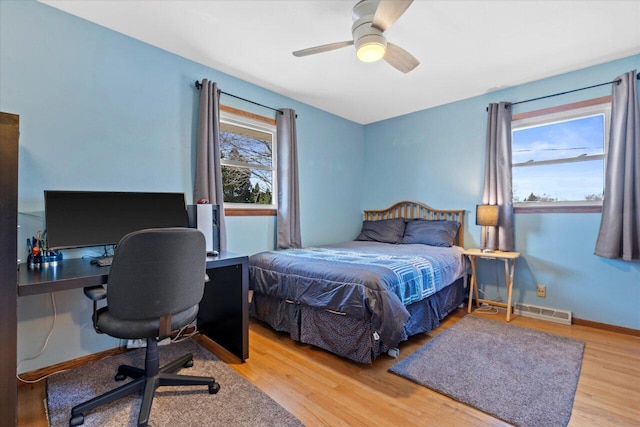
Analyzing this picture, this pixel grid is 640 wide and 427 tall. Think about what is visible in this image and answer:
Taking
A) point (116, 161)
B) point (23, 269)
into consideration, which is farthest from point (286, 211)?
point (23, 269)

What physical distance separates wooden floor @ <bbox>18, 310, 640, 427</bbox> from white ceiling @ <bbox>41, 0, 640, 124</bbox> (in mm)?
2466

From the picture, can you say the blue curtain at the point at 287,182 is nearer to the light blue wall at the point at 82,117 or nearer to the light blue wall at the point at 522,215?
the light blue wall at the point at 82,117

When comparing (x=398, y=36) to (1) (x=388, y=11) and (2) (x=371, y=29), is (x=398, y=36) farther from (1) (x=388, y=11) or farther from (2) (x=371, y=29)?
(1) (x=388, y=11)

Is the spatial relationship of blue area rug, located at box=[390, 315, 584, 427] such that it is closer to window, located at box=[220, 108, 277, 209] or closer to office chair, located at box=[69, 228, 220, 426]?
office chair, located at box=[69, 228, 220, 426]

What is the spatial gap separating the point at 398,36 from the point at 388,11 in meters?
0.72

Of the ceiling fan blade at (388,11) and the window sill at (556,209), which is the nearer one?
the ceiling fan blade at (388,11)

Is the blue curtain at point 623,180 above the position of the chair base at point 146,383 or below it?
above

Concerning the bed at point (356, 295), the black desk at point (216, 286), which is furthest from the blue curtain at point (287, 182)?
the black desk at point (216, 286)

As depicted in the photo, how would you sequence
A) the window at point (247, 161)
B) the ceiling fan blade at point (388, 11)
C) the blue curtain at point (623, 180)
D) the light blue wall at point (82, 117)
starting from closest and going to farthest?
the ceiling fan blade at point (388, 11)
the light blue wall at point (82, 117)
the blue curtain at point (623, 180)
the window at point (247, 161)

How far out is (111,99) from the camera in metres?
2.23

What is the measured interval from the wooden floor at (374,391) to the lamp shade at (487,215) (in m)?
1.26

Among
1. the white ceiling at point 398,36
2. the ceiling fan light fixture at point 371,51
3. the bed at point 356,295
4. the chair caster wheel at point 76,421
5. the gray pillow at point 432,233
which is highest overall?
the white ceiling at point 398,36

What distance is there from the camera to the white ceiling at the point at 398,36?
2.01 meters

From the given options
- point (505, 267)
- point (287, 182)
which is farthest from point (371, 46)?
point (505, 267)
